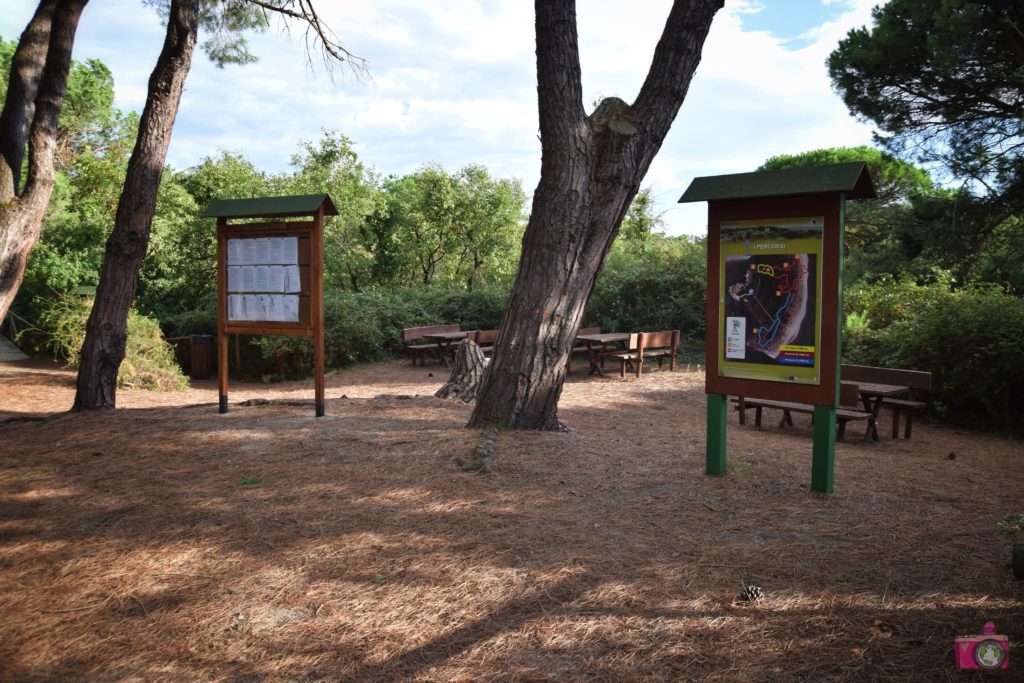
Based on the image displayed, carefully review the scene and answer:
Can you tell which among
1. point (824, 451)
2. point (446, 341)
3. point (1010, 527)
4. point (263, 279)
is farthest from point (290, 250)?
Answer: point (446, 341)

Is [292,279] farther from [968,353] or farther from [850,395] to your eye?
[968,353]

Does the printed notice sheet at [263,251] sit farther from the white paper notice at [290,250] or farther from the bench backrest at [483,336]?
the bench backrest at [483,336]

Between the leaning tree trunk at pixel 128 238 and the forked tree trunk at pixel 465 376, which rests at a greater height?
the leaning tree trunk at pixel 128 238

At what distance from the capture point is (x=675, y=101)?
6.50 m

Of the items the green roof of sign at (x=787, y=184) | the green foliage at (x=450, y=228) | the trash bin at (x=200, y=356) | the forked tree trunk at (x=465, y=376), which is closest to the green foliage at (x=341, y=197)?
the green foliage at (x=450, y=228)

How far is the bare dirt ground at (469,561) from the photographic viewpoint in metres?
3.01

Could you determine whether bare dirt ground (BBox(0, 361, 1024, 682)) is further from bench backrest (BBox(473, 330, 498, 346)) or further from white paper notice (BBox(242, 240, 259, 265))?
bench backrest (BBox(473, 330, 498, 346))

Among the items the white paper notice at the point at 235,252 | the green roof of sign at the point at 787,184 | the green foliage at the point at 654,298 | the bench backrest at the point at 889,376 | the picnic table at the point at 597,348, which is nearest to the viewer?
the green roof of sign at the point at 787,184

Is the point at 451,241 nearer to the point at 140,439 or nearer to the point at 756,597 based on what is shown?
the point at 140,439

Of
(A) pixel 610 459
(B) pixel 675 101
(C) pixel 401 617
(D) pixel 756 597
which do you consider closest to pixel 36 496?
(C) pixel 401 617

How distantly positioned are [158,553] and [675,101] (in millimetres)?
5376

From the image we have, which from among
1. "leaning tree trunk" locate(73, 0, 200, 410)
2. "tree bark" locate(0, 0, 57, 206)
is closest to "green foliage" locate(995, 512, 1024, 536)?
"leaning tree trunk" locate(73, 0, 200, 410)

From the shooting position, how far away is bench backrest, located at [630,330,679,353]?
13461 millimetres

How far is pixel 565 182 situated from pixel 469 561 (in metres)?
A: 3.68
